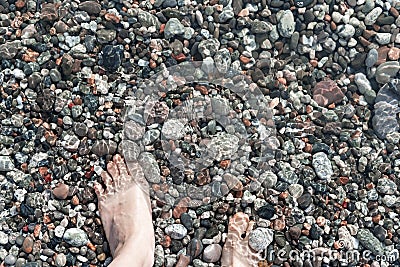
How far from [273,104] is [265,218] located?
62 centimetres

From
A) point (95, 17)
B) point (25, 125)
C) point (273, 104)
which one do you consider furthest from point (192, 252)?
point (95, 17)

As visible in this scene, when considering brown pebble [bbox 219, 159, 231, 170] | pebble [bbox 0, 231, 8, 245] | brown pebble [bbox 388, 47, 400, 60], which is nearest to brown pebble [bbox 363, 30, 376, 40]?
brown pebble [bbox 388, 47, 400, 60]

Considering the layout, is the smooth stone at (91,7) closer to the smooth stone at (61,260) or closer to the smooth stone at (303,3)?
the smooth stone at (303,3)

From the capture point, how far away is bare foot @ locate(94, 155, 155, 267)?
2641 mm

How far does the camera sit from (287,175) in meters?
2.81

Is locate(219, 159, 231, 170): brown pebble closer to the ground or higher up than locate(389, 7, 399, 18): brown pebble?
closer to the ground

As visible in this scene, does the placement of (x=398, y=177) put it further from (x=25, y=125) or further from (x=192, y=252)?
(x=25, y=125)

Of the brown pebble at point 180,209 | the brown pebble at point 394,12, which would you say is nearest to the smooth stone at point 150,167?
the brown pebble at point 180,209

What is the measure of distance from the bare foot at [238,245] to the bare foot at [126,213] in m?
0.39

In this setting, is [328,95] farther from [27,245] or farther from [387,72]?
[27,245]

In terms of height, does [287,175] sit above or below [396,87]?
below

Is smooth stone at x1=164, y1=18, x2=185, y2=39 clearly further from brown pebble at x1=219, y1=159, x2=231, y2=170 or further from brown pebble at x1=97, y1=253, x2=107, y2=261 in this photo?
brown pebble at x1=97, y1=253, x2=107, y2=261

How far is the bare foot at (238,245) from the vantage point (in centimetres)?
273

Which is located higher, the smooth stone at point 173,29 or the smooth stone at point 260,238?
the smooth stone at point 173,29
